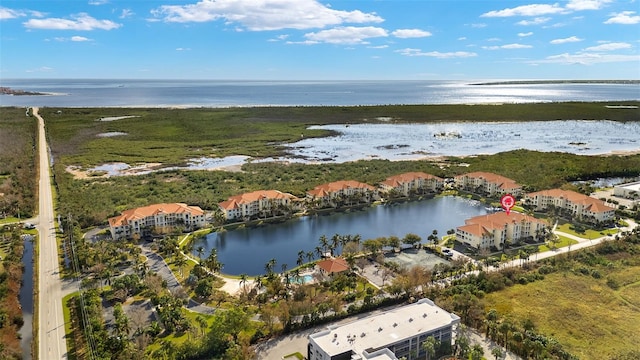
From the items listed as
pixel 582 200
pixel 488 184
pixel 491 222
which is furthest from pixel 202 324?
pixel 488 184

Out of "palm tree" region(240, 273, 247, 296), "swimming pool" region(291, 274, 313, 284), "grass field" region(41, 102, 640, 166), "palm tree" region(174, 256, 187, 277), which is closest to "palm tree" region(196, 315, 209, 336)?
"palm tree" region(240, 273, 247, 296)

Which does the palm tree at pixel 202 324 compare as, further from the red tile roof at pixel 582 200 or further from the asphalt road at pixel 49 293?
the red tile roof at pixel 582 200

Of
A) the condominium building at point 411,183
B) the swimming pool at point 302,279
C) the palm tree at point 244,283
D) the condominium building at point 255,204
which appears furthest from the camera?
the condominium building at point 411,183

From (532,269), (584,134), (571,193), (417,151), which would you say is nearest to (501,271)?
(532,269)

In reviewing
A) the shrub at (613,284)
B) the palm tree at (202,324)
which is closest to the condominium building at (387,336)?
the palm tree at (202,324)

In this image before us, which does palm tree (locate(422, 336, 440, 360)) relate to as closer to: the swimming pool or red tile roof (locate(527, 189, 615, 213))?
the swimming pool

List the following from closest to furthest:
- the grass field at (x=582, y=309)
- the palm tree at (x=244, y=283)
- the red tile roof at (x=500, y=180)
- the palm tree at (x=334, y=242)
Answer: the grass field at (x=582, y=309) < the palm tree at (x=244, y=283) < the palm tree at (x=334, y=242) < the red tile roof at (x=500, y=180)

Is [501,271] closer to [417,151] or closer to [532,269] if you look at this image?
[532,269]
